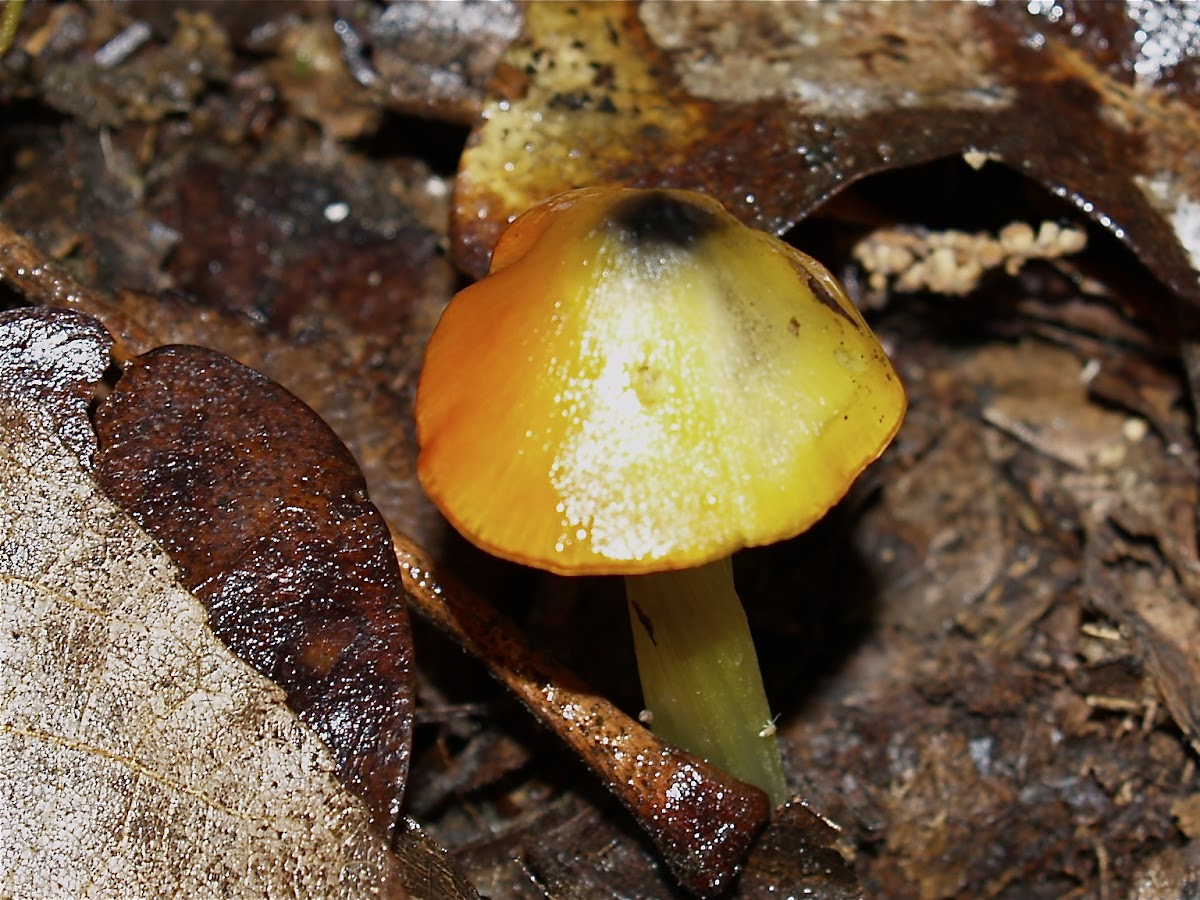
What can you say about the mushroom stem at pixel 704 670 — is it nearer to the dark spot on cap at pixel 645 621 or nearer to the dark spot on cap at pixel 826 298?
the dark spot on cap at pixel 645 621

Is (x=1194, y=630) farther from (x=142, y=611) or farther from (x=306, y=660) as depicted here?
(x=142, y=611)

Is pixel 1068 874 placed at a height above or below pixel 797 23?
below

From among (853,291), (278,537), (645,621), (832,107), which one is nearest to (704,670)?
(645,621)

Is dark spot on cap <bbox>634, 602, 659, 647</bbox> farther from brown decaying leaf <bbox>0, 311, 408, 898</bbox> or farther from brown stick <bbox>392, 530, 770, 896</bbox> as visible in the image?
brown decaying leaf <bbox>0, 311, 408, 898</bbox>

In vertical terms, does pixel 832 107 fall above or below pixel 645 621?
above

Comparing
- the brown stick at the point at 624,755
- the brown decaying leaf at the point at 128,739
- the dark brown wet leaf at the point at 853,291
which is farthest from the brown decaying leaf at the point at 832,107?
the brown decaying leaf at the point at 128,739

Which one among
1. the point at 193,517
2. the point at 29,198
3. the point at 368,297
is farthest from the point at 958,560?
the point at 29,198

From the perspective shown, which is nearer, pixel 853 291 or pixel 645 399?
pixel 645 399

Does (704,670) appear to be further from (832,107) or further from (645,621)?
(832,107)
